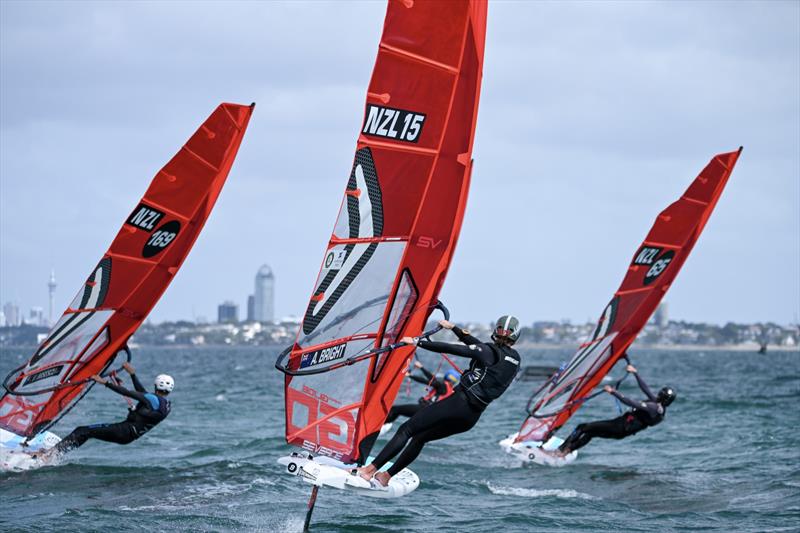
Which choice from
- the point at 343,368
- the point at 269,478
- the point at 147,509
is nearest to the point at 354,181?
the point at 343,368

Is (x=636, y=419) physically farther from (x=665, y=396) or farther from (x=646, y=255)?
(x=646, y=255)

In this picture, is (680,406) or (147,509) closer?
(147,509)

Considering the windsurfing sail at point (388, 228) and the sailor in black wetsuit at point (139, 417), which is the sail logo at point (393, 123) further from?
the sailor in black wetsuit at point (139, 417)

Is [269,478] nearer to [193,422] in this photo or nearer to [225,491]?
[225,491]

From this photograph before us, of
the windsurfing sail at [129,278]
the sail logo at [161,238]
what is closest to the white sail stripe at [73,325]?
the windsurfing sail at [129,278]

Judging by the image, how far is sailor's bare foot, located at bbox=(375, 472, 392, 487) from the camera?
29.6 feet

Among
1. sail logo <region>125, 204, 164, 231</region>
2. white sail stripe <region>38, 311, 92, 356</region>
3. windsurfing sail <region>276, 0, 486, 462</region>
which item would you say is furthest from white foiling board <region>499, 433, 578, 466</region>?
windsurfing sail <region>276, 0, 486, 462</region>

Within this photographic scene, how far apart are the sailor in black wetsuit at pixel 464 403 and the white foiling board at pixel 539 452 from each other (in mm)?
8302

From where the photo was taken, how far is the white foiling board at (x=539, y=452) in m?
Result: 17.1

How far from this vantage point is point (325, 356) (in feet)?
31.1

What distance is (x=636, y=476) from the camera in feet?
53.6

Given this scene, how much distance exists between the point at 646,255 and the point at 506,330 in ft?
28.9

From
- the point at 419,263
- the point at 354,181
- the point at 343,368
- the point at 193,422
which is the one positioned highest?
the point at 354,181

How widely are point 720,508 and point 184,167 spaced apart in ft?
26.3
